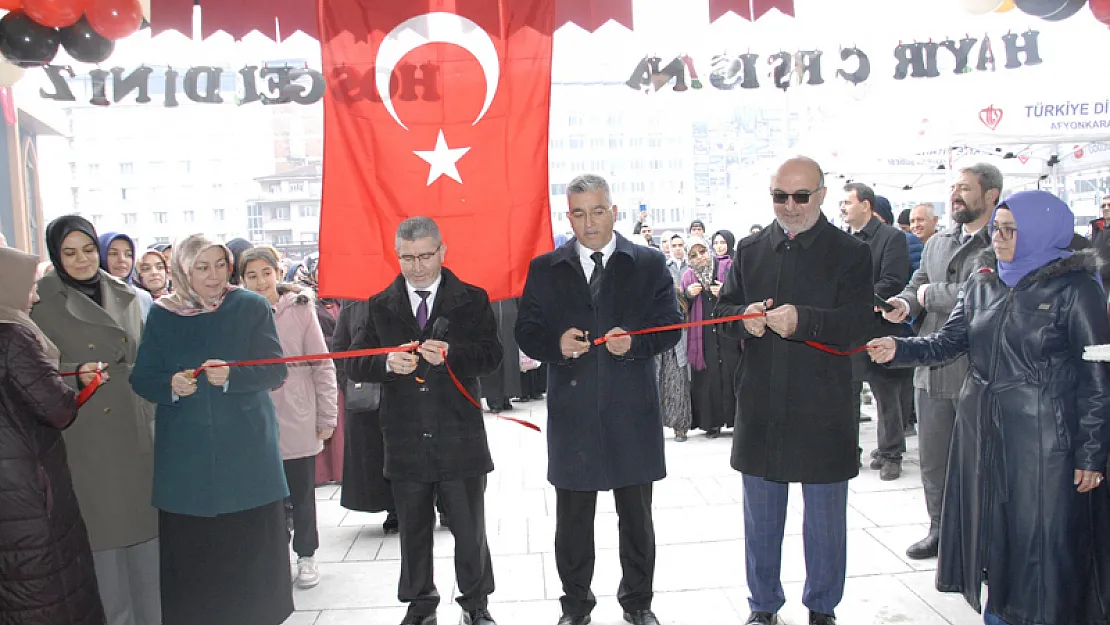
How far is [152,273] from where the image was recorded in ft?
17.8

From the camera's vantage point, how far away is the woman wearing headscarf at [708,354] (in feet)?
25.7

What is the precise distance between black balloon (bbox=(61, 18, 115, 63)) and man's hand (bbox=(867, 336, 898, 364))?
4269mm

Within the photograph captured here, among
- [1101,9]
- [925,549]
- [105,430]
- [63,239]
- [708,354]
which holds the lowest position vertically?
[925,549]

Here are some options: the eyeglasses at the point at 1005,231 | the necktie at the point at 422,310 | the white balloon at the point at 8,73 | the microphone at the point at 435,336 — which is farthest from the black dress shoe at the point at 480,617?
the white balloon at the point at 8,73

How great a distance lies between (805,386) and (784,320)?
371 mm

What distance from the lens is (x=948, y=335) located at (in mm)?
3414

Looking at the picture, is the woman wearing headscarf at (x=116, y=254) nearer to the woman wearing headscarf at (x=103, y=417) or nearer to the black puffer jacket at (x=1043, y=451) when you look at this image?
the woman wearing headscarf at (x=103, y=417)

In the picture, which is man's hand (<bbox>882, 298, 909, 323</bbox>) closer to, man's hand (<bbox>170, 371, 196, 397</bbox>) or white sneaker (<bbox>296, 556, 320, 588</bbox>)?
man's hand (<bbox>170, 371, 196, 397</bbox>)

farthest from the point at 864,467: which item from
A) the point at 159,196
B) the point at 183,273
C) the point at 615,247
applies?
the point at 159,196

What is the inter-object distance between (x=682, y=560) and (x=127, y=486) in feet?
9.33

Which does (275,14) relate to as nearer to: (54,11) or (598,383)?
(54,11)

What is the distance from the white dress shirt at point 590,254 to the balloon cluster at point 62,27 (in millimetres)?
2797

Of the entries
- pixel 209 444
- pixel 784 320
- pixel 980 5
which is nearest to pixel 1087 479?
pixel 784 320

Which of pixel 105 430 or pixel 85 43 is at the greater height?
pixel 85 43
